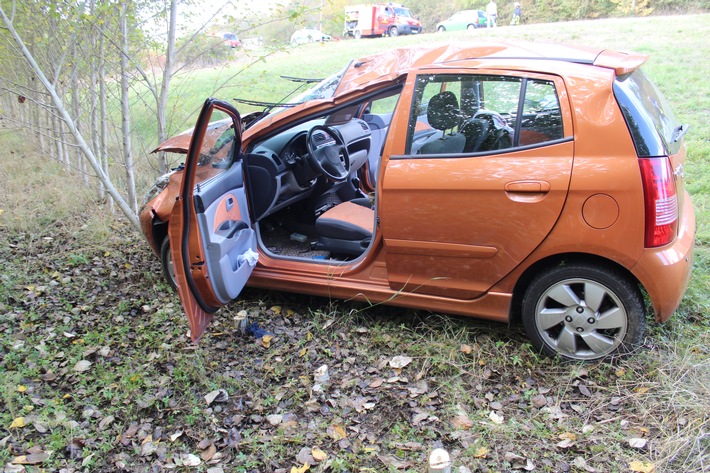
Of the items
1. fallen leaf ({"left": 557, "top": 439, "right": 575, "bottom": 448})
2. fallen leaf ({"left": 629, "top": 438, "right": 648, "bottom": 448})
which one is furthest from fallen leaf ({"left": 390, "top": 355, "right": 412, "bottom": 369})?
fallen leaf ({"left": 629, "top": 438, "right": 648, "bottom": 448})

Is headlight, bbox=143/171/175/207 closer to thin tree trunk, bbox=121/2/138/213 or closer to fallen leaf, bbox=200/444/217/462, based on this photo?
thin tree trunk, bbox=121/2/138/213

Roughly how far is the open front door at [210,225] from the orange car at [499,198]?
0.01 m

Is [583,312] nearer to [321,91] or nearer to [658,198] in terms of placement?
[658,198]

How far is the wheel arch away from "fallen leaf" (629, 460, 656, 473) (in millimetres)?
918

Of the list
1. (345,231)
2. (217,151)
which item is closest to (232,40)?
(217,151)

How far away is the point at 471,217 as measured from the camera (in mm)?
2832

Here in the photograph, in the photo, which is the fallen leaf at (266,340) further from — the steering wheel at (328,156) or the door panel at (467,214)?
the steering wheel at (328,156)

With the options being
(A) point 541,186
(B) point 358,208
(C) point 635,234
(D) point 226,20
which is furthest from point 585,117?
(D) point 226,20

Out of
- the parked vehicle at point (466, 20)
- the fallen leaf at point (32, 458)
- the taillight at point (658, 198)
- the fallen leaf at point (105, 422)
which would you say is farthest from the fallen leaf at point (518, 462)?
the parked vehicle at point (466, 20)

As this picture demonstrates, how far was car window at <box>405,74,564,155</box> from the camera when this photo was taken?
A: 2.71m

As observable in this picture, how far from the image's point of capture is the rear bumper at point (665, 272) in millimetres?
2557

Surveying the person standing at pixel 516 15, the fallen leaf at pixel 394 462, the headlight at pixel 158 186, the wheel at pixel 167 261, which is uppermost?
the person standing at pixel 516 15

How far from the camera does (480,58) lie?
2930 millimetres

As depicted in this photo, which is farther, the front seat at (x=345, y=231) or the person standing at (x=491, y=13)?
the person standing at (x=491, y=13)
